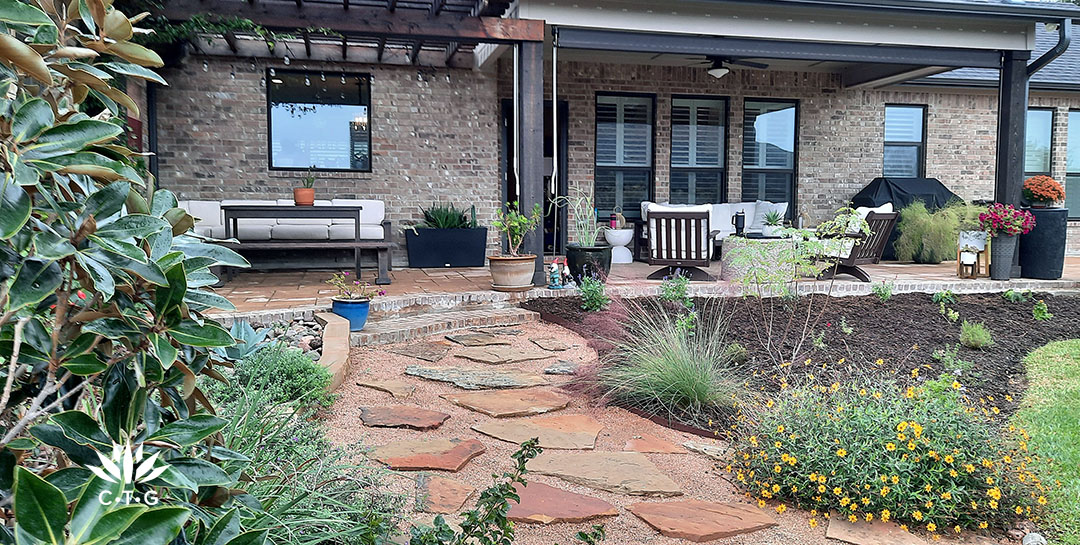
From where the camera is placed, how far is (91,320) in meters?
0.80

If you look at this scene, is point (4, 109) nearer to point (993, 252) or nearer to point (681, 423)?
point (681, 423)

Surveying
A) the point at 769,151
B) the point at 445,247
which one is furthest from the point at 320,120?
the point at 769,151

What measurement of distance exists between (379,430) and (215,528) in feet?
8.34

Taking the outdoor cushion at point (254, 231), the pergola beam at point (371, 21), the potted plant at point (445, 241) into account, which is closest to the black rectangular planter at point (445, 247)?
the potted plant at point (445, 241)

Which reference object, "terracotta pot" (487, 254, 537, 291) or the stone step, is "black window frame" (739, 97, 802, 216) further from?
the stone step

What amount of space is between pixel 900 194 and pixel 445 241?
6526 mm

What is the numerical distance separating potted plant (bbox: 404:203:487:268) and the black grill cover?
563 cm

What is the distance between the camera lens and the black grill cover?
34.9 feet

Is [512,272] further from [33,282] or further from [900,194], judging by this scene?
[900,194]

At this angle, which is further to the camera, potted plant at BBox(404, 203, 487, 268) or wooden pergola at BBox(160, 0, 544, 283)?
potted plant at BBox(404, 203, 487, 268)

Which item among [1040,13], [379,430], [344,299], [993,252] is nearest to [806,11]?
[1040,13]

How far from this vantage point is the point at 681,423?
3.65m

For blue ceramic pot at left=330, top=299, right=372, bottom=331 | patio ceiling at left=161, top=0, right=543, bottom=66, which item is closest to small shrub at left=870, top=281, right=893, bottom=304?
patio ceiling at left=161, top=0, right=543, bottom=66

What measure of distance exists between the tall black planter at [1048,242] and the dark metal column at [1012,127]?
364 millimetres
